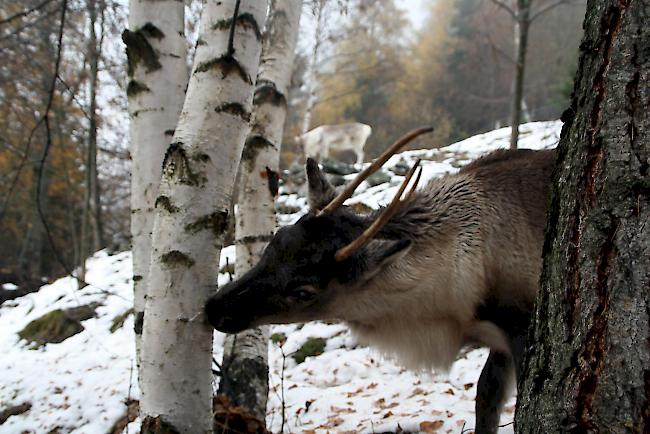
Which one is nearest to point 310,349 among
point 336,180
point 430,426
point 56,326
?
point 430,426

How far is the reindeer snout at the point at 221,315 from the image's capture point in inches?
85.9

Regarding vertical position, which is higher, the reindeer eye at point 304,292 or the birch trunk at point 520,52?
the birch trunk at point 520,52

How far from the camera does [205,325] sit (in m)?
2.19

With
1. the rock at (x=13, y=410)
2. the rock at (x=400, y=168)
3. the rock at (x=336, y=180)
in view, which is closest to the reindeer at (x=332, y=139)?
the rock at (x=400, y=168)

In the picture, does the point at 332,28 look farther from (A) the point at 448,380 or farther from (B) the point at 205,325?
(B) the point at 205,325

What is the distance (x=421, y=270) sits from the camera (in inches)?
106

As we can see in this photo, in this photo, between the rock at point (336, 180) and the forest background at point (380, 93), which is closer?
the rock at point (336, 180)

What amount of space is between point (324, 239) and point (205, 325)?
0.77 m

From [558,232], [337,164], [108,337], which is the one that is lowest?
[108,337]

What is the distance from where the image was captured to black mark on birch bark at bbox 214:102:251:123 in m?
2.24

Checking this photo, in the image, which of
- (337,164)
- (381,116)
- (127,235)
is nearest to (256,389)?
(337,164)

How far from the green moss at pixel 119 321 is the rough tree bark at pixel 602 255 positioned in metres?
7.47

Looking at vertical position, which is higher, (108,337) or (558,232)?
(558,232)

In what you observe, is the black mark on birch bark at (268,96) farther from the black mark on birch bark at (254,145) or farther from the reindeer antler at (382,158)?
the reindeer antler at (382,158)
